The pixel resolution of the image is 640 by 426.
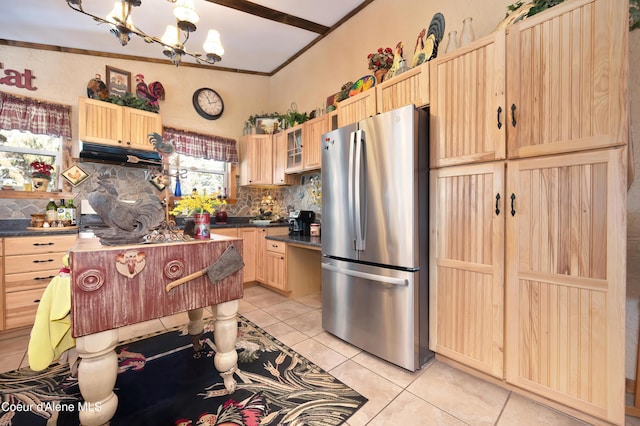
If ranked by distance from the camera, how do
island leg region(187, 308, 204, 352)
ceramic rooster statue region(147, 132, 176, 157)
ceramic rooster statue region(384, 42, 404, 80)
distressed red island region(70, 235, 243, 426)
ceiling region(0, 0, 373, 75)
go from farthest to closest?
ceiling region(0, 0, 373, 75), ceramic rooster statue region(384, 42, 404, 80), island leg region(187, 308, 204, 352), ceramic rooster statue region(147, 132, 176, 157), distressed red island region(70, 235, 243, 426)

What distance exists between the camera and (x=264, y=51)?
390 cm

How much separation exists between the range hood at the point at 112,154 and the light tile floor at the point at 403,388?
6.25 feet

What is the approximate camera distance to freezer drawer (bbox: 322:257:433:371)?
1.78 m

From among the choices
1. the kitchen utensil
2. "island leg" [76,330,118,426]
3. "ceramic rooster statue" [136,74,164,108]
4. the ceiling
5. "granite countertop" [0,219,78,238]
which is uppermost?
the ceiling

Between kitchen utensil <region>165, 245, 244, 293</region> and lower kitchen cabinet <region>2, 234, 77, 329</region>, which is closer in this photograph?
kitchen utensil <region>165, 245, 244, 293</region>

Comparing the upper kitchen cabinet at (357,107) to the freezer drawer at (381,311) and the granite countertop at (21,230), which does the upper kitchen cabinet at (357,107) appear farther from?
the granite countertop at (21,230)

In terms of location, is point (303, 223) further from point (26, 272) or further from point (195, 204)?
point (26, 272)

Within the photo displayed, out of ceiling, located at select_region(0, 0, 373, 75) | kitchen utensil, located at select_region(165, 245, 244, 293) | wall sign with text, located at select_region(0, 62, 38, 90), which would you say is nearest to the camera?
kitchen utensil, located at select_region(165, 245, 244, 293)

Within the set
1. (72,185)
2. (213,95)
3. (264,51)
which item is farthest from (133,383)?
(264,51)

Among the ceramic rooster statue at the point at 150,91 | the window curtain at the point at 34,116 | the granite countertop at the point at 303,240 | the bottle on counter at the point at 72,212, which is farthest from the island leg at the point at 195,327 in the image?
the ceramic rooster statue at the point at 150,91

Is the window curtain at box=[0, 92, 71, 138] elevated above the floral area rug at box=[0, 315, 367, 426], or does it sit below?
above

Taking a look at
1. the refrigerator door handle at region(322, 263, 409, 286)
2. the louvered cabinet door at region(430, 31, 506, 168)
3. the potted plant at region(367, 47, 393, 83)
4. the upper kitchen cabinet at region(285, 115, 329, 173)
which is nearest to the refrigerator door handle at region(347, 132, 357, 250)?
the refrigerator door handle at region(322, 263, 409, 286)

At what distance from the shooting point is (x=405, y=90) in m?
2.07

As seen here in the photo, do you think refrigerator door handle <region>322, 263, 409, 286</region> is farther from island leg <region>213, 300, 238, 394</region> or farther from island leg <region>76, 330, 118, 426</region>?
island leg <region>76, 330, 118, 426</region>
